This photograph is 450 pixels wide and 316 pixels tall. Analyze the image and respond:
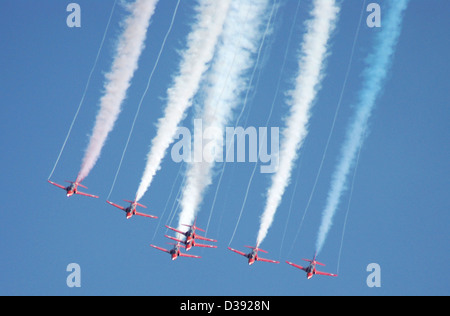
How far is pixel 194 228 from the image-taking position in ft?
151

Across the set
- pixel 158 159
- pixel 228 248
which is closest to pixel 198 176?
pixel 158 159

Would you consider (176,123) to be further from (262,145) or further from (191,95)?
(262,145)

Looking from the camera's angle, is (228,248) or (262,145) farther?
(228,248)

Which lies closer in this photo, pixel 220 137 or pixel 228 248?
pixel 220 137

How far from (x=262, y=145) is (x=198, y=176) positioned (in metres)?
4.32

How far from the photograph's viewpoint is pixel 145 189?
1735 inches

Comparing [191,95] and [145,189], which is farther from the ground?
[191,95]

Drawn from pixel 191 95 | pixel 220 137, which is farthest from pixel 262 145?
pixel 191 95
